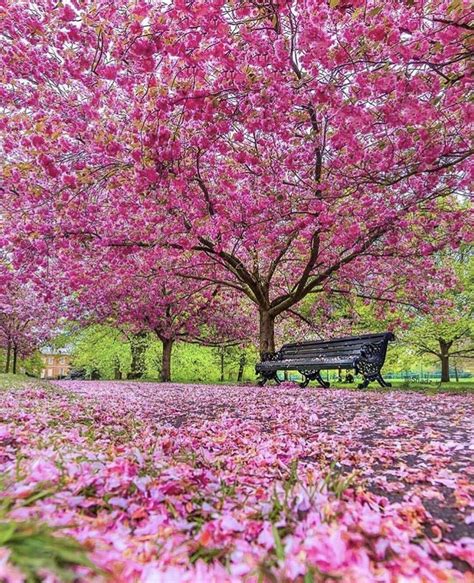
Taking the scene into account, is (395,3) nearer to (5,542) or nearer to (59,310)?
(5,542)

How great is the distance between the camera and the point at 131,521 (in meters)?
2.04

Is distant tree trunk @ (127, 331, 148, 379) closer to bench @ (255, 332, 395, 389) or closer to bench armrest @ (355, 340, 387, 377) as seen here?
bench @ (255, 332, 395, 389)

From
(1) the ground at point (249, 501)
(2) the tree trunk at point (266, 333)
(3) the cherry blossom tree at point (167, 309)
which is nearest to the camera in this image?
(1) the ground at point (249, 501)

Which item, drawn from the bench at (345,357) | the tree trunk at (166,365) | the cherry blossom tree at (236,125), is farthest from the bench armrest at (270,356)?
the tree trunk at (166,365)

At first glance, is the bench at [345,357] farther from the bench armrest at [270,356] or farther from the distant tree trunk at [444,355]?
the distant tree trunk at [444,355]

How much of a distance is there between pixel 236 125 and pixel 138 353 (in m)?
20.0

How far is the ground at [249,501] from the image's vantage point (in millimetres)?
1661

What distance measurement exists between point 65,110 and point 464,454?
7744 millimetres

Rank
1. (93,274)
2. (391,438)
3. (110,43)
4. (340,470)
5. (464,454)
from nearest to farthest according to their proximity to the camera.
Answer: (340,470), (464,454), (391,438), (110,43), (93,274)

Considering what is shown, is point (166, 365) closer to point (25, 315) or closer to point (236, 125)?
point (25, 315)

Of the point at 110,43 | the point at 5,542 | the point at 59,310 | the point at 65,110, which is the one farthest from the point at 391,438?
the point at 59,310

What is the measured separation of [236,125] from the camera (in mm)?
→ 7770

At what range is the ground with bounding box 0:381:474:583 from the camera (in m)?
1.66

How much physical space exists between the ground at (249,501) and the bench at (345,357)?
511 cm
